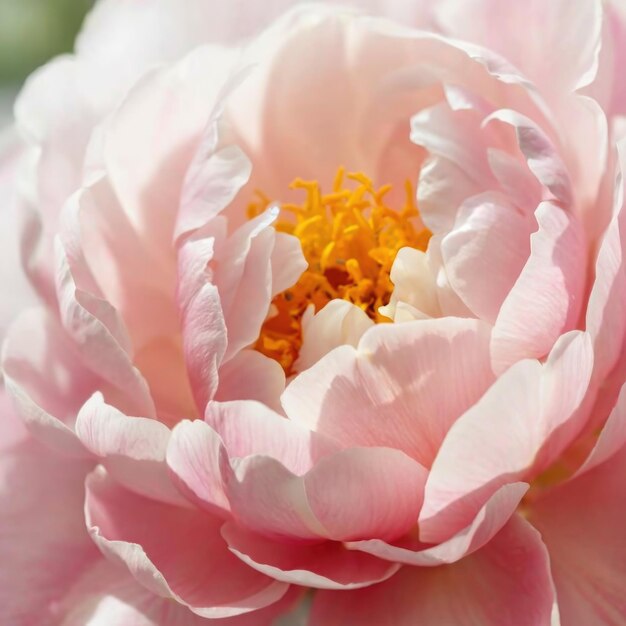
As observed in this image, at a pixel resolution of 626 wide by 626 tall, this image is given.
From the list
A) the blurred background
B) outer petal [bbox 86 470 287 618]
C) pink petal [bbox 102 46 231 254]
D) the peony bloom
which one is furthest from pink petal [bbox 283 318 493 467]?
the blurred background

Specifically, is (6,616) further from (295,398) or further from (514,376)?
(514,376)

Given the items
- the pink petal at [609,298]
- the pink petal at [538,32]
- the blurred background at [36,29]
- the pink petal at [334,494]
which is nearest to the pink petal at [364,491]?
the pink petal at [334,494]

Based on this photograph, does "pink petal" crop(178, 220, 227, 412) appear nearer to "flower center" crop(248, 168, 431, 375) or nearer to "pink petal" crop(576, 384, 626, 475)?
"flower center" crop(248, 168, 431, 375)

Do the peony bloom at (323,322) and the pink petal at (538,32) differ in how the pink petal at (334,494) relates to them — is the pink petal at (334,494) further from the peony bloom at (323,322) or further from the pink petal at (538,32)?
the pink petal at (538,32)

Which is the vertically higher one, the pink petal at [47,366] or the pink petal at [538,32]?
the pink petal at [538,32]

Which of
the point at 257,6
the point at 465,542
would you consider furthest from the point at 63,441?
the point at 257,6

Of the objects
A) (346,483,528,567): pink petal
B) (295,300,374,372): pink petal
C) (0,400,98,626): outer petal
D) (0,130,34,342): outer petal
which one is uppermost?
(0,130,34,342): outer petal

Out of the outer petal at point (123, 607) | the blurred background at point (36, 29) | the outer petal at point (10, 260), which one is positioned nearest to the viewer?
the outer petal at point (123, 607)

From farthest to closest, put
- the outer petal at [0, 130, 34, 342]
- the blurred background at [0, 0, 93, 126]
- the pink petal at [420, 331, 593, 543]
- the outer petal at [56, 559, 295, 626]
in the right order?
1. the blurred background at [0, 0, 93, 126]
2. the outer petal at [0, 130, 34, 342]
3. the outer petal at [56, 559, 295, 626]
4. the pink petal at [420, 331, 593, 543]
